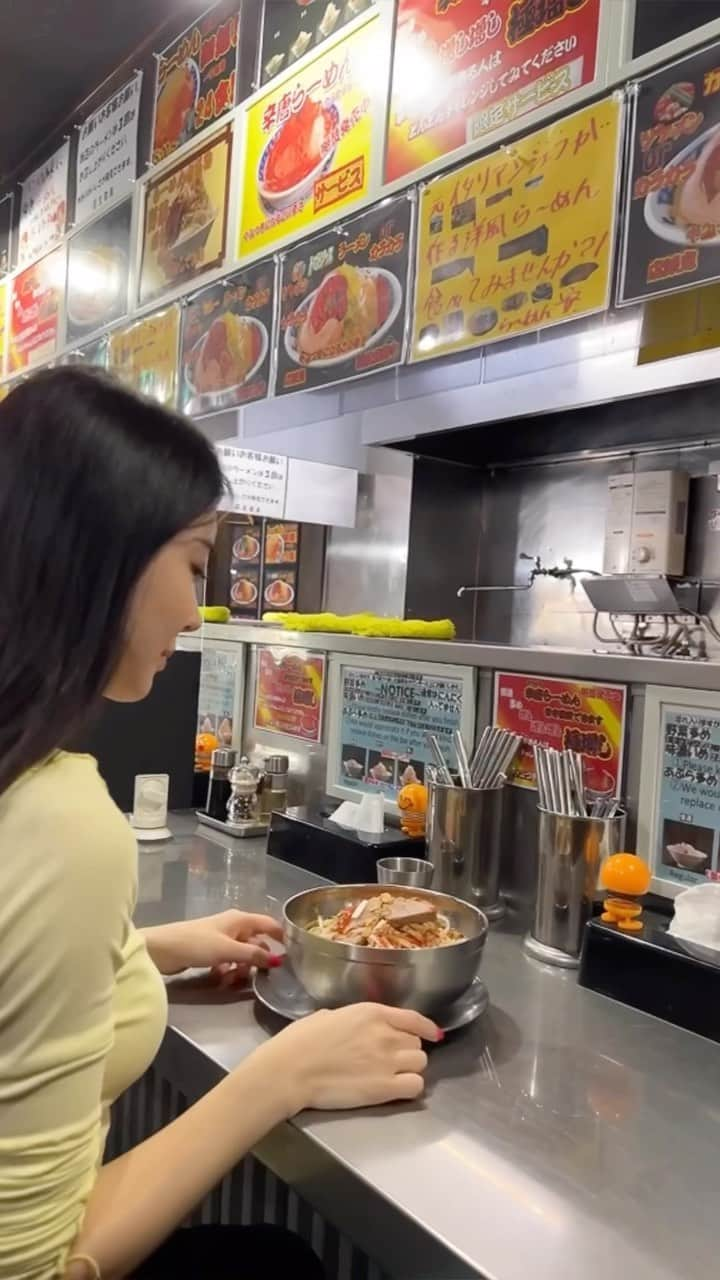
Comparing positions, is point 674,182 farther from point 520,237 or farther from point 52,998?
point 52,998

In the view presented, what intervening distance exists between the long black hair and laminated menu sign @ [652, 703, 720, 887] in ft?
2.70

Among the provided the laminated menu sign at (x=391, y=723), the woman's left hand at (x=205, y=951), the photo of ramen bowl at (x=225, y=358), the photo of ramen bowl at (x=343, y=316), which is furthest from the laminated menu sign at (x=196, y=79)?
the woman's left hand at (x=205, y=951)

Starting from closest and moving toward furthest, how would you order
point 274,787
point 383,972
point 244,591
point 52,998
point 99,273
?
point 52,998, point 383,972, point 274,787, point 99,273, point 244,591

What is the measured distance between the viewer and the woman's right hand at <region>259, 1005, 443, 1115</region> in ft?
2.77

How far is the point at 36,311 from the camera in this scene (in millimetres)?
3203

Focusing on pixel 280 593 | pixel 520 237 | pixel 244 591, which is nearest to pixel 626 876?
pixel 520 237

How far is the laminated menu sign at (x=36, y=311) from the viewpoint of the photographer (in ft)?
9.96

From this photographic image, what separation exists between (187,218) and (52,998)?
2.21 metres

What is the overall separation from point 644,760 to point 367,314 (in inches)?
39.7

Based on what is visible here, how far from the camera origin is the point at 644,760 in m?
1.31

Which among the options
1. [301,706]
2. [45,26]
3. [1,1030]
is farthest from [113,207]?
[1,1030]

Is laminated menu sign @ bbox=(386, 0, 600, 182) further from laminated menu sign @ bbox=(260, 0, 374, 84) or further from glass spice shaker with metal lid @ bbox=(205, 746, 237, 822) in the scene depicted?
glass spice shaker with metal lid @ bbox=(205, 746, 237, 822)

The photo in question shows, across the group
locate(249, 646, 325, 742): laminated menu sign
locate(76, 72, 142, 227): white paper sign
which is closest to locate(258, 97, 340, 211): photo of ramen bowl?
locate(76, 72, 142, 227): white paper sign

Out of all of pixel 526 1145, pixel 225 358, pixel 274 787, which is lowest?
pixel 526 1145
